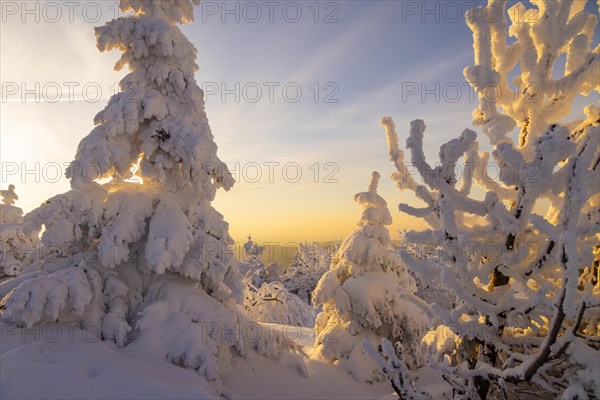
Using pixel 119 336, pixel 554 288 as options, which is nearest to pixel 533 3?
pixel 554 288

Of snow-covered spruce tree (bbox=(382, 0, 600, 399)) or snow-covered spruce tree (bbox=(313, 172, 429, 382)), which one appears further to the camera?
snow-covered spruce tree (bbox=(313, 172, 429, 382))

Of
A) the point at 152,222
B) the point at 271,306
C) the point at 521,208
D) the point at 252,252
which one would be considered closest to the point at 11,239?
the point at 271,306

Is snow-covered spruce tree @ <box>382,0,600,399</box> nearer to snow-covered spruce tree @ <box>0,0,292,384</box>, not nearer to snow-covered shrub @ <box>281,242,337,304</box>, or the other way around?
snow-covered spruce tree @ <box>0,0,292,384</box>

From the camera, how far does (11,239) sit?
21266 mm

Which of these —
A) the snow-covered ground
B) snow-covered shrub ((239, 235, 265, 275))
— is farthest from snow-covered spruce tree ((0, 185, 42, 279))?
snow-covered shrub ((239, 235, 265, 275))

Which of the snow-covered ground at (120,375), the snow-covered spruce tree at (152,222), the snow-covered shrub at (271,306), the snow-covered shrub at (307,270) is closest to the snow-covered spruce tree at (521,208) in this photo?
the snow-covered ground at (120,375)

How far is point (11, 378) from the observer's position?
4367 mm

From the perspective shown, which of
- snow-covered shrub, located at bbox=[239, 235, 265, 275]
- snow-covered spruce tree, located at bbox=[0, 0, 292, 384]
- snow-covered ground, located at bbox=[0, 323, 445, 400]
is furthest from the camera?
snow-covered shrub, located at bbox=[239, 235, 265, 275]

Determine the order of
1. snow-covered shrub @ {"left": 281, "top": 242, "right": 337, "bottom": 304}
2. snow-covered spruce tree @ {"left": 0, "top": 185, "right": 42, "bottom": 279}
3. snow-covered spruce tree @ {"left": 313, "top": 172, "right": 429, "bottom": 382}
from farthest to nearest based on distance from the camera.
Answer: snow-covered shrub @ {"left": 281, "top": 242, "right": 337, "bottom": 304} < snow-covered spruce tree @ {"left": 0, "top": 185, "right": 42, "bottom": 279} < snow-covered spruce tree @ {"left": 313, "top": 172, "right": 429, "bottom": 382}

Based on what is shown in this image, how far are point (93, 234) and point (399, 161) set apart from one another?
6.68m

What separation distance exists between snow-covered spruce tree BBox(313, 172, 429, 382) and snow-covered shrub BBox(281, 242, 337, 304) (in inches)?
1113

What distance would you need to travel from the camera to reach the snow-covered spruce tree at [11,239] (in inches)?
731

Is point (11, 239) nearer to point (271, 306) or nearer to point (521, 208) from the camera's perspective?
point (271, 306)

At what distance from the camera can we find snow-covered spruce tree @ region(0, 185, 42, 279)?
18562 millimetres
